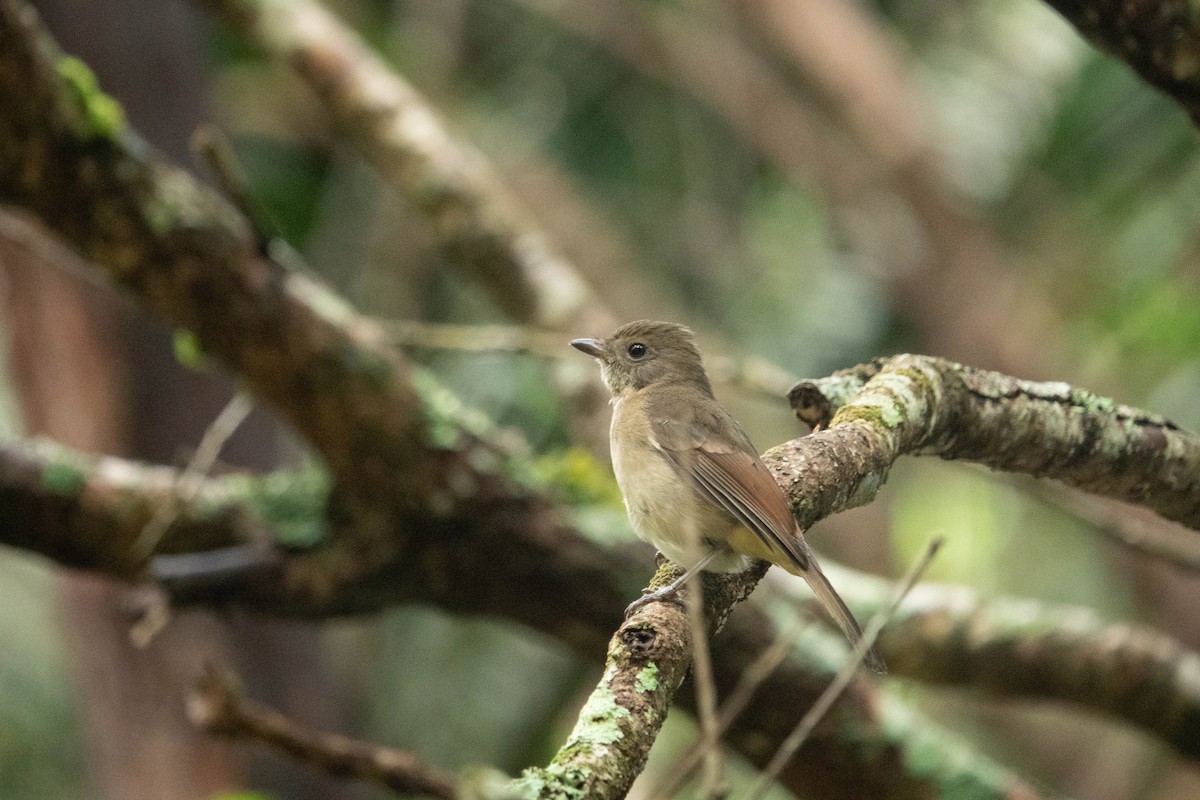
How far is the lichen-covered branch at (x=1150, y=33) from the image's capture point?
265 centimetres

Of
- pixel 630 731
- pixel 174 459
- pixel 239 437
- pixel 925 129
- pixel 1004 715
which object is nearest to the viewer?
pixel 630 731

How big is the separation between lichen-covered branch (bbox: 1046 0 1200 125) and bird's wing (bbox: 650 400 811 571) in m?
1.26

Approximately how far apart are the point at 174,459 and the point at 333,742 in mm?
4491

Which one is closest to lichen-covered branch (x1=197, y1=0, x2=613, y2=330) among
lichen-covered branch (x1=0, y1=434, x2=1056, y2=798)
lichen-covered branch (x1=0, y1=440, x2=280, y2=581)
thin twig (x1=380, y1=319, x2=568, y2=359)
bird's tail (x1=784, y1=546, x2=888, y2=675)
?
thin twig (x1=380, y1=319, x2=568, y2=359)

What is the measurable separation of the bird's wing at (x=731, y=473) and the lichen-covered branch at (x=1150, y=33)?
4.12 ft

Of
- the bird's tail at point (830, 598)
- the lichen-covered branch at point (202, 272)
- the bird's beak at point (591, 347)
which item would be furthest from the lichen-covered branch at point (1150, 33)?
the lichen-covered branch at point (202, 272)

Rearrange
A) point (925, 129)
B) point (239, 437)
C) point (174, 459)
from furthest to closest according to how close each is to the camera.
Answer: point (925, 129) → point (239, 437) → point (174, 459)

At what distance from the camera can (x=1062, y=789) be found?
8.64 metres

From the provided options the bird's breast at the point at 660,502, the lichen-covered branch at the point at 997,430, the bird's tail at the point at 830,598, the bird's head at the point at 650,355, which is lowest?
the bird's tail at the point at 830,598

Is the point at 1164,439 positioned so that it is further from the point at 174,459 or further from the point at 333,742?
the point at 174,459

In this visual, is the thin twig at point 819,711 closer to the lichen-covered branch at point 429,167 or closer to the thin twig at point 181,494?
the thin twig at point 181,494

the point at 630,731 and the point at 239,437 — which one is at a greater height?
the point at 239,437

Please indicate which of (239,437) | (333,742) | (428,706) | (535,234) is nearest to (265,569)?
(333,742)

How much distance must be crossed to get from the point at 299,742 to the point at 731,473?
1.25m
